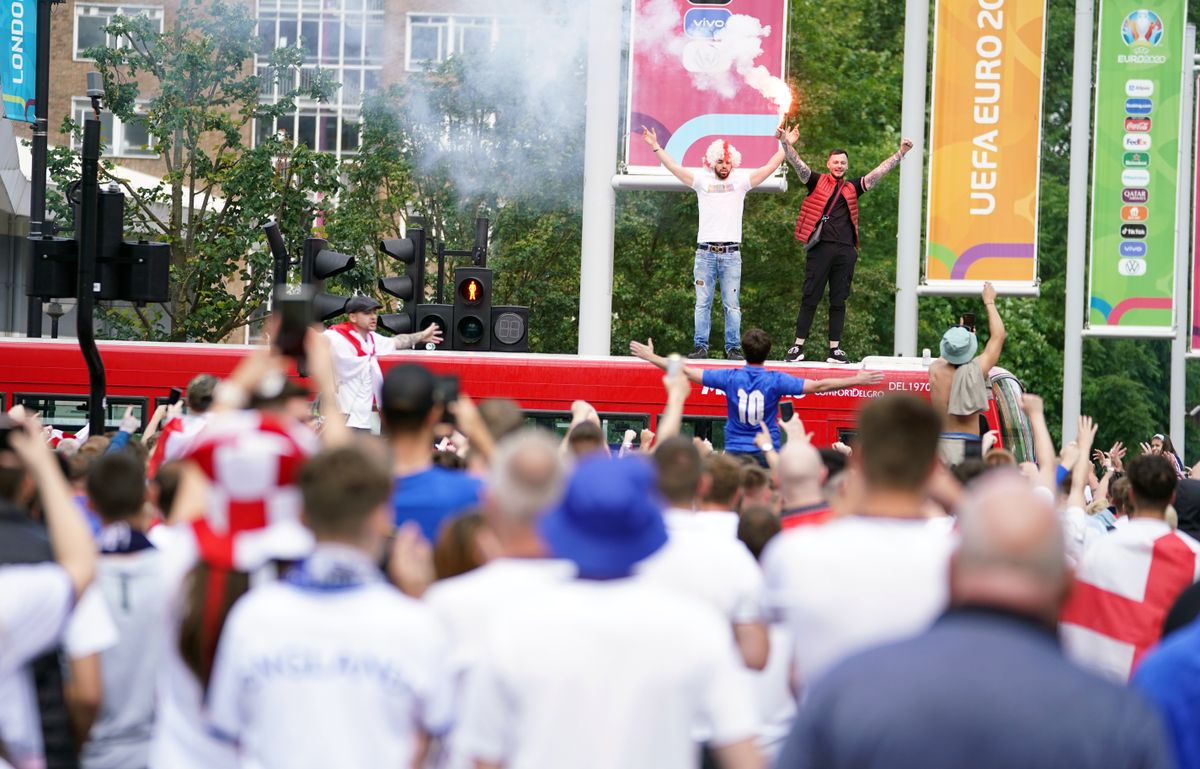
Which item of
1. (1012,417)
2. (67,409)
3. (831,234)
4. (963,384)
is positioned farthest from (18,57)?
(963,384)

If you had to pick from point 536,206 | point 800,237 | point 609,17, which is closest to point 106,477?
point 800,237

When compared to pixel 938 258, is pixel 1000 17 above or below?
above

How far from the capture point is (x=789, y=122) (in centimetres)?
3316

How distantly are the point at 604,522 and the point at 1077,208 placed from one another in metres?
24.0

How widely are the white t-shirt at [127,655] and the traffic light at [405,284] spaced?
37.0 ft

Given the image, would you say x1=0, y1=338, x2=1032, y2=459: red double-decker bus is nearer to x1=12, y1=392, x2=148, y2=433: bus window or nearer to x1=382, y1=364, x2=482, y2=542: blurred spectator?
x1=12, y1=392, x2=148, y2=433: bus window

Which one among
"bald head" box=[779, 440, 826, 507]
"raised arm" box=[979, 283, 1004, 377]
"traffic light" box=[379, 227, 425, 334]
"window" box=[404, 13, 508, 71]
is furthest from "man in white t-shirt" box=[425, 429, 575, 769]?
"window" box=[404, 13, 508, 71]

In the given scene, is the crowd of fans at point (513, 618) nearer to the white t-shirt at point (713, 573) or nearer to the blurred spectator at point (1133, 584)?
the white t-shirt at point (713, 573)

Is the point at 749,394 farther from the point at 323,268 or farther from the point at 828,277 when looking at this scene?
the point at 828,277

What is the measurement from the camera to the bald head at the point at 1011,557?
307 cm

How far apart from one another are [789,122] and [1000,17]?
13369mm

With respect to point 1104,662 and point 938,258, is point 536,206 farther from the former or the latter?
point 1104,662

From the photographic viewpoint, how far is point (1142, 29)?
24734 mm

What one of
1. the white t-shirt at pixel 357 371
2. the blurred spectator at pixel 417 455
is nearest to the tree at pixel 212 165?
the white t-shirt at pixel 357 371
